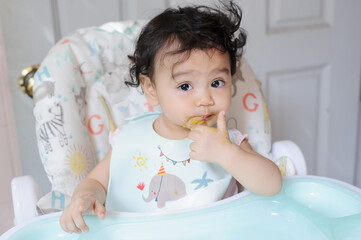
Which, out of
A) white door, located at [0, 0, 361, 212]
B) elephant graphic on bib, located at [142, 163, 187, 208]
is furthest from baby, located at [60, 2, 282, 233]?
white door, located at [0, 0, 361, 212]

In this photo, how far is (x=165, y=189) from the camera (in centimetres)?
83

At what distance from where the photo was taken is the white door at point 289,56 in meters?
1.19

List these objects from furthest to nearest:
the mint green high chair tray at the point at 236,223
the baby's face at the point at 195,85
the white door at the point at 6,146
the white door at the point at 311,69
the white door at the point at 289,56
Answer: the white door at the point at 311,69 → the white door at the point at 6,146 → the white door at the point at 289,56 → the baby's face at the point at 195,85 → the mint green high chair tray at the point at 236,223

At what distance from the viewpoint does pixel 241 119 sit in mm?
961

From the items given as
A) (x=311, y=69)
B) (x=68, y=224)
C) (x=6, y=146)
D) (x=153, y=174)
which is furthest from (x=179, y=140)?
(x=311, y=69)

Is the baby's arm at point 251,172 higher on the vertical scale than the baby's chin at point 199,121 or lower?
lower

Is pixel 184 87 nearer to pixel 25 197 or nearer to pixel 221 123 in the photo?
pixel 221 123

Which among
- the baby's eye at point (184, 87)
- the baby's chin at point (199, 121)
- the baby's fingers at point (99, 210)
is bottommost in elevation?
the baby's fingers at point (99, 210)

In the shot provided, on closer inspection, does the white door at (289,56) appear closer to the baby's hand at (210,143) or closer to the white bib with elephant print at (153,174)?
the white bib with elephant print at (153,174)

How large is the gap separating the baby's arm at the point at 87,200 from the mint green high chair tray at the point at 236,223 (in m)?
0.02

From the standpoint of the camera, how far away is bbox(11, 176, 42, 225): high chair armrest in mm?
744

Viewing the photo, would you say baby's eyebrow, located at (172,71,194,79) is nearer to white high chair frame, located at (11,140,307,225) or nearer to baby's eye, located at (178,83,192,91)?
baby's eye, located at (178,83,192,91)

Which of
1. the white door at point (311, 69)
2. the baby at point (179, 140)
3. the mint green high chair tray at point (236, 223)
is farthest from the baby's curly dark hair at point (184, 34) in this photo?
the white door at point (311, 69)

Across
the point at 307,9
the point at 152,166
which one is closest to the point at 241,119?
the point at 152,166
